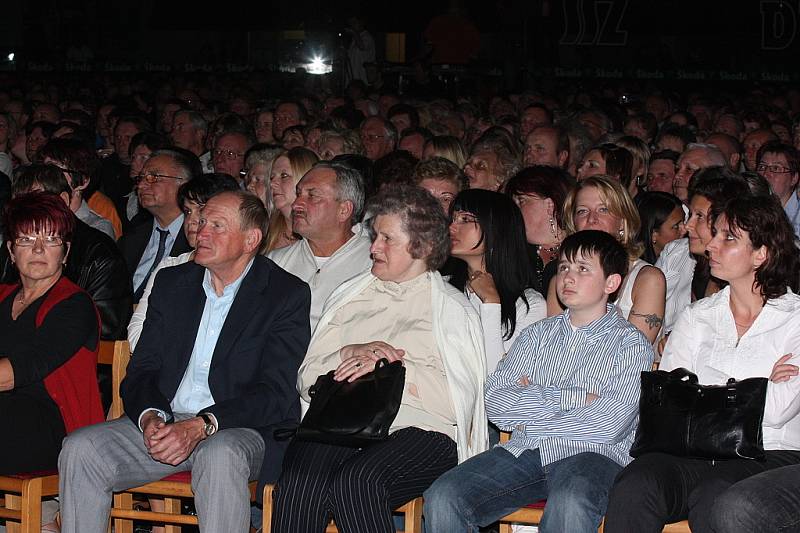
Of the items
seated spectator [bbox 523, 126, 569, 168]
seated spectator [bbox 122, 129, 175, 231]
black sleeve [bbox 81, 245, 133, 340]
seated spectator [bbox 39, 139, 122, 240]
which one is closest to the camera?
black sleeve [bbox 81, 245, 133, 340]

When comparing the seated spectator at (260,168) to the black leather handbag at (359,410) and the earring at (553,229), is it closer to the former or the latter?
the earring at (553,229)

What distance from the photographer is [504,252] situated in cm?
429

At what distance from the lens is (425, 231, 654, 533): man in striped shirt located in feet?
11.3

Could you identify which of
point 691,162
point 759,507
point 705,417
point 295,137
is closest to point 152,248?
point 295,137

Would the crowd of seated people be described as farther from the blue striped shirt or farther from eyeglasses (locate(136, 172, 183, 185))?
eyeglasses (locate(136, 172, 183, 185))

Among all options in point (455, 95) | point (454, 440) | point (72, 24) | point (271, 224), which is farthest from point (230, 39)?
point (454, 440)

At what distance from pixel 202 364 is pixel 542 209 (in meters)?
1.73

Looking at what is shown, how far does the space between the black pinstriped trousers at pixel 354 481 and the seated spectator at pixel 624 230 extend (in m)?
0.93

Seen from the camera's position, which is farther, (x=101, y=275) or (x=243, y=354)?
(x=101, y=275)

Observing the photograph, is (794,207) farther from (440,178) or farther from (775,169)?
(440,178)

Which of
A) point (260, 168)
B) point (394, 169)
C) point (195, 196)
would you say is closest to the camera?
point (195, 196)

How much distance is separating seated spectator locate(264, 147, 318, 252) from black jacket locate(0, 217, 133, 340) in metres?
0.85

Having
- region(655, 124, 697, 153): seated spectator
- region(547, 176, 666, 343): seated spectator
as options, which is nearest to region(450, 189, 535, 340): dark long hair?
region(547, 176, 666, 343): seated spectator

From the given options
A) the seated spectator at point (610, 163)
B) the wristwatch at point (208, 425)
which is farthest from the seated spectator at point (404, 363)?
the seated spectator at point (610, 163)
